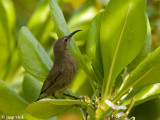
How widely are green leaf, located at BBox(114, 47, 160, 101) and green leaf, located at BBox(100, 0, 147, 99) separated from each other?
0.21ft

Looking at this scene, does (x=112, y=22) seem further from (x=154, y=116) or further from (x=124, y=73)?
(x=154, y=116)

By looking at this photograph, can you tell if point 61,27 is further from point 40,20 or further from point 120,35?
point 40,20


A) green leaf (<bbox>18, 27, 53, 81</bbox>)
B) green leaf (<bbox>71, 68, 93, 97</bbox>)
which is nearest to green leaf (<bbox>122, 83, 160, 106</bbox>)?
green leaf (<bbox>18, 27, 53, 81</bbox>)

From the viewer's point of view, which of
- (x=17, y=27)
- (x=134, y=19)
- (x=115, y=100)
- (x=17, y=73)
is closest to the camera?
(x=134, y=19)

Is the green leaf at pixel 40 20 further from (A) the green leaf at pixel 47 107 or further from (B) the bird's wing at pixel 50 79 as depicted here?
(A) the green leaf at pixel 47 107

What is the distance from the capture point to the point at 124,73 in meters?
1.38

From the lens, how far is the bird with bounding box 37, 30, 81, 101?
4.79 ft

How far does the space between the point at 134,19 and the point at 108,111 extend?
367 mm

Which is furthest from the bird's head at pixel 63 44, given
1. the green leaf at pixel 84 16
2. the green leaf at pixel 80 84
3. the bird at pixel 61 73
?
the green leaf at pixel 84 16

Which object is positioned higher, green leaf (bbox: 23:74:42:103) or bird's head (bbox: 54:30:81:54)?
bird's head (bbox: 54:30:81:54)

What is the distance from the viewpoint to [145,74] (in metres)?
1.22

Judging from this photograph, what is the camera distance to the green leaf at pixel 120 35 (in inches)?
47.8

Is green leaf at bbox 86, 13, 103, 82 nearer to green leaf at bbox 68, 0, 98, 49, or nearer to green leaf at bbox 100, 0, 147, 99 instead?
green leaf at bbox 100, 0, 147, 99

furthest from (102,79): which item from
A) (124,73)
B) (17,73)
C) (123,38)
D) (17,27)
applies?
(17,27)
